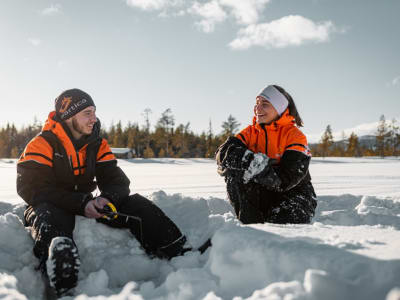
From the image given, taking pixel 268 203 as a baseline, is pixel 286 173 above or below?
above

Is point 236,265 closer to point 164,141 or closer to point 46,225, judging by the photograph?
point 46,225

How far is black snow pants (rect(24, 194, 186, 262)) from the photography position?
6.95ft

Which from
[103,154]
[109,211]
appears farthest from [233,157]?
[103,154]

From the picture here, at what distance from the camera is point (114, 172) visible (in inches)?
117

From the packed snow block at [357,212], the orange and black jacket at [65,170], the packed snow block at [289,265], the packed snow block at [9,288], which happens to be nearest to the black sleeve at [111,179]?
the orange and black jacket at [65,170]

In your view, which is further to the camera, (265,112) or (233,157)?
(265,112)

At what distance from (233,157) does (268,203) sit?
2.00 feet

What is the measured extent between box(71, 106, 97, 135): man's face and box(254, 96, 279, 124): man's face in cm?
165

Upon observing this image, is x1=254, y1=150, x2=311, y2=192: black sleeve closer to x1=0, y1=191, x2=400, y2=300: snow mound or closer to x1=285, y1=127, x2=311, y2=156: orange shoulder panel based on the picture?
x1=285, y1=127, x2=311, y2=156: orange shoulder panel

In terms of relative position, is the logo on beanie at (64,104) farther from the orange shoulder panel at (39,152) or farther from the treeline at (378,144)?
the treeline at (378,144)

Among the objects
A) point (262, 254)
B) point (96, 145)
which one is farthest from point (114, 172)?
point (262, 254)

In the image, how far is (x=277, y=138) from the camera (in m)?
2.97

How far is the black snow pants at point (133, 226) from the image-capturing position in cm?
212

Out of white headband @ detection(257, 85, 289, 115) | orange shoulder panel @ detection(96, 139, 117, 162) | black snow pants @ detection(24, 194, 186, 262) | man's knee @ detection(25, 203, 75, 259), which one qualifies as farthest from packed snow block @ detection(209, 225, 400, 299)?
orange shoulder panel @ detection(96, 139, 117, 162)
